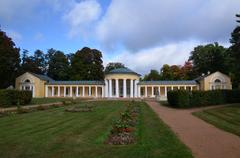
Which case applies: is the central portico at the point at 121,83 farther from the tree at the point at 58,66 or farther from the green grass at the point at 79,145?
the green grass at the point at 79,145

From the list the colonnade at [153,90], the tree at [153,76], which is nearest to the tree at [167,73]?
the tree at [153,76]

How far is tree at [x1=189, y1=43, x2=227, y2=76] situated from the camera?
78.2 m

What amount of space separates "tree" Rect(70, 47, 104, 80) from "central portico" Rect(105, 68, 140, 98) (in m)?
11.1

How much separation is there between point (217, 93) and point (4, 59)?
35.6 metres

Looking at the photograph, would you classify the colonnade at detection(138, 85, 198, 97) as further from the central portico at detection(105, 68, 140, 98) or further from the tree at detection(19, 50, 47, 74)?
the tree at detection(19, 50, 47, 74)

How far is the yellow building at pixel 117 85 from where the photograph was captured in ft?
241

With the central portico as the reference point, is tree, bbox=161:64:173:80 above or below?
above

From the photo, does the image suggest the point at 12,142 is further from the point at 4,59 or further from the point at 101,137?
the point at 4,59

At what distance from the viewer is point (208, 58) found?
81188mm

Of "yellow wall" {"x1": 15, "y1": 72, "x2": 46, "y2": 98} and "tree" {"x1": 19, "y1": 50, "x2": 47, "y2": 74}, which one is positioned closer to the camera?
"yellow wall" {"x1": 15, "y1": 72, "x2": 46, "y2": 98}

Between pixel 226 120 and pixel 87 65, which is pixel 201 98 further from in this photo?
pixel 87 65

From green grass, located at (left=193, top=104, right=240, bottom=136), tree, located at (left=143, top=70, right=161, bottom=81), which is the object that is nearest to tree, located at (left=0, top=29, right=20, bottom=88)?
green grass, located at (left=193, top=104, right=240, bottom=136)

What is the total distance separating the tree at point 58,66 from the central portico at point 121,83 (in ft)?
65.5

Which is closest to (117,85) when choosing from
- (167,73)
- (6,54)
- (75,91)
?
(75,91)
